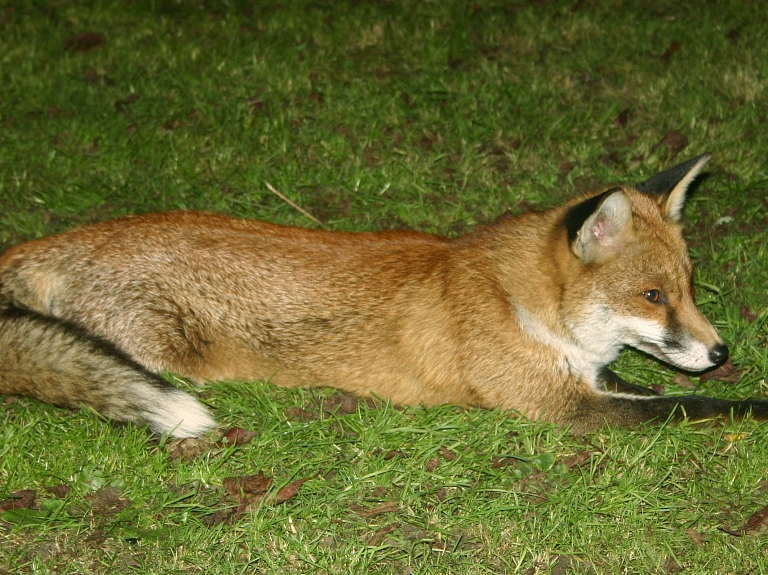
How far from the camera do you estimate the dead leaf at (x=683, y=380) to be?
5258 millimetres

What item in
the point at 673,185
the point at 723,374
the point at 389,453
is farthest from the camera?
the point at 723,374

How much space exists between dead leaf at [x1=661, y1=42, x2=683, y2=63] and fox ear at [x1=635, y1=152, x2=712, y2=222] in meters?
3.59

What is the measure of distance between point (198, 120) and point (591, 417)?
4.87 m

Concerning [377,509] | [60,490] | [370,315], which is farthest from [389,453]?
[60,490]

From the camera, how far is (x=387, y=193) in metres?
6.79

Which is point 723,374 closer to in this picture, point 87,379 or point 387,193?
point 387,193

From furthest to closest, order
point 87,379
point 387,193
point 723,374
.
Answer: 1. point 387,193
2. point 723,374
3. point 87,379

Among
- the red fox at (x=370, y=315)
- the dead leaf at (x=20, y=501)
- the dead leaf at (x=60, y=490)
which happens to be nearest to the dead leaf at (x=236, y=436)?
the red fox at (x=370, y=315)

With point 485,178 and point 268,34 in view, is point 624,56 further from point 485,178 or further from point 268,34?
point 268,34

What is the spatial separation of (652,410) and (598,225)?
1189 mm

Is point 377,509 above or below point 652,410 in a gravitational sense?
below

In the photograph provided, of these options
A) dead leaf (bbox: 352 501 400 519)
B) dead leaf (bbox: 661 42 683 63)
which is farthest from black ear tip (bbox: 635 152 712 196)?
dead leaf (bbox: 661 42 683 63)

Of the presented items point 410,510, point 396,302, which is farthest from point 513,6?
point 410,510

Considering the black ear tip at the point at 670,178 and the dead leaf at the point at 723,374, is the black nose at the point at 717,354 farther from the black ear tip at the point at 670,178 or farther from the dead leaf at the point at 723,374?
the black ear tip at the point at 670,178
